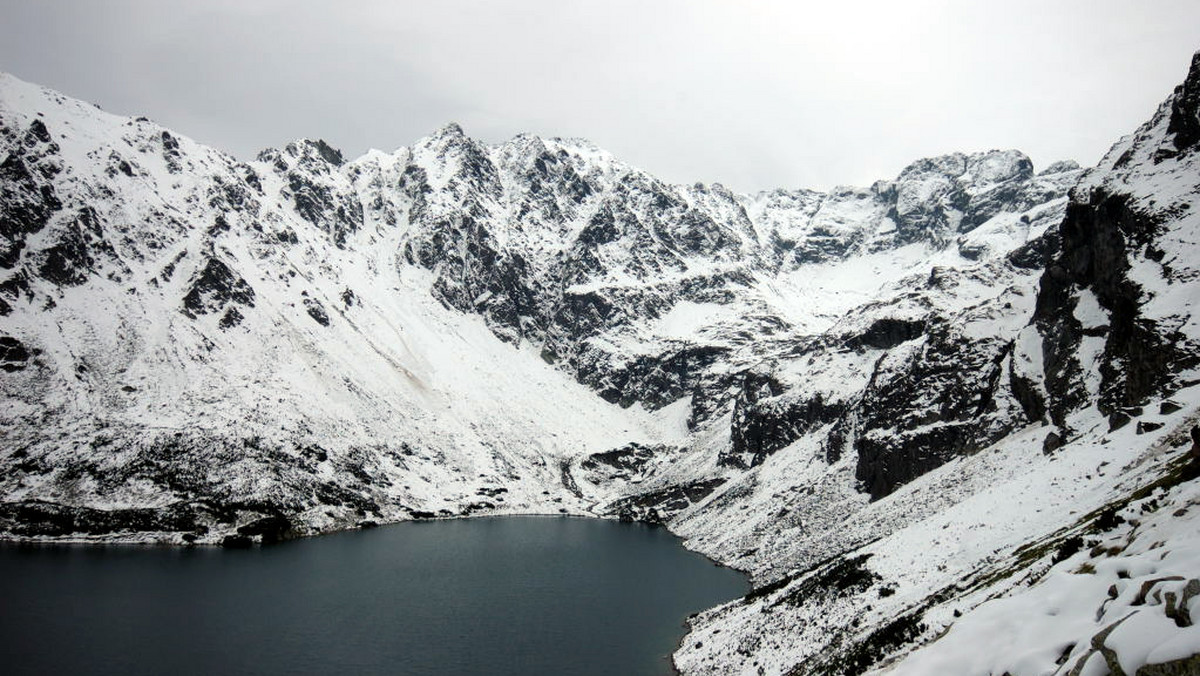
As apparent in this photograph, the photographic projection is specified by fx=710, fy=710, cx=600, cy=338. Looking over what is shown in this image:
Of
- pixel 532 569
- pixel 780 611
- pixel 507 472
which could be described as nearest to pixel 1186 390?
pixel 780 611

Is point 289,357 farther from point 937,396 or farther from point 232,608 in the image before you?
point 937,396

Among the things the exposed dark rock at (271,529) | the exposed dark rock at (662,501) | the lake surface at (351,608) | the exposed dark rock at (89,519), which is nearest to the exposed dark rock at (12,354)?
the exposed dark rock at (89,519)

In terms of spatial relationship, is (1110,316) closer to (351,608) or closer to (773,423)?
(351,608)

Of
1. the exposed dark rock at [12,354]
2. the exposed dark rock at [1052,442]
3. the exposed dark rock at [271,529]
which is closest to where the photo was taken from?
the exposed dark rock at [1052,442]

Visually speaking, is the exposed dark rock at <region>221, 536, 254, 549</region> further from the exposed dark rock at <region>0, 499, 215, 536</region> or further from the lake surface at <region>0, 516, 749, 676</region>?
the exposed dark rock at <region>0, 499, 215, 536</region>

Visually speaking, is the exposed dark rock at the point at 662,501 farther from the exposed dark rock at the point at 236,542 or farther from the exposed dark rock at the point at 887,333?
the exposed dark rock at the point at 236,542

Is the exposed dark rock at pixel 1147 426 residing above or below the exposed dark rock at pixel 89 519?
above

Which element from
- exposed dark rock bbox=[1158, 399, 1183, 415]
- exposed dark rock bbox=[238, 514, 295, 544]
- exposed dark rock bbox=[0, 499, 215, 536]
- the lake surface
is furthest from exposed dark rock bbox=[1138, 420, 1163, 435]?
exposed dark rock bbox=[0, 499, 215, 536]

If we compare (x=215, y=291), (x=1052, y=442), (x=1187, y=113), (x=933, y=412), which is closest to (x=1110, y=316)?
(x=1052, y=442)
